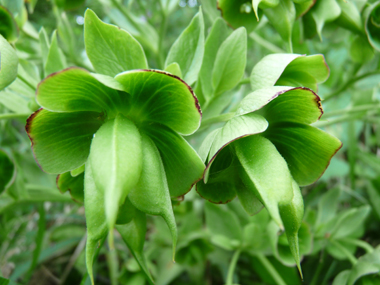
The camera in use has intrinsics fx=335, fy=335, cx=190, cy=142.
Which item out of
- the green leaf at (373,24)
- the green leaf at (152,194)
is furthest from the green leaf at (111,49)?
the green leaf at (373,24)

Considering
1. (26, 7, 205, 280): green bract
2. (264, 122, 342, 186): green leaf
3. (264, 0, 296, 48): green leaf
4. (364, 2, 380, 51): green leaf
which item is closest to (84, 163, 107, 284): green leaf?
(26, 7, 205, 280): green bract

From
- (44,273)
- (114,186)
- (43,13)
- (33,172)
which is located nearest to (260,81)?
(114,186)

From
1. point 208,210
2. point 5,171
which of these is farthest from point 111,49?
point 208,210

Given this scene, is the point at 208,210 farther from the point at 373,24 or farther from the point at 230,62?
the point at 373,24

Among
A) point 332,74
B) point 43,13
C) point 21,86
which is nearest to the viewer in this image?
point 21,86

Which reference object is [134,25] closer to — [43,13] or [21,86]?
[21,86]
